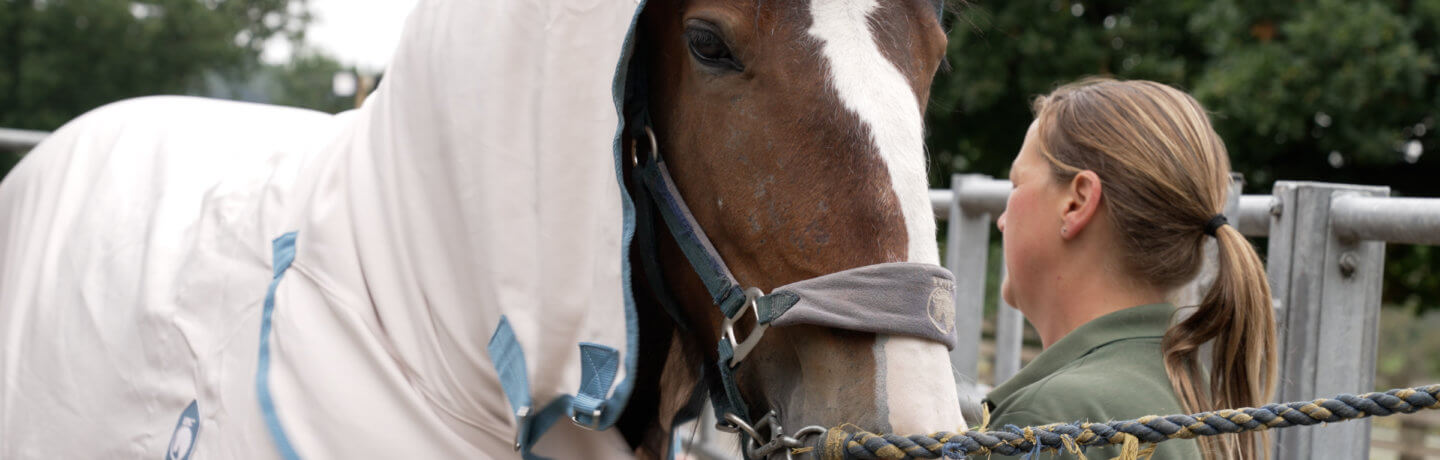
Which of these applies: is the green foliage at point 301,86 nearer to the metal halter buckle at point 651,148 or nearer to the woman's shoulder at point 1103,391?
the metal halter buckle at point 651,148

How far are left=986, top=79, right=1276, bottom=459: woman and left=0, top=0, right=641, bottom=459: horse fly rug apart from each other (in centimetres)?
66

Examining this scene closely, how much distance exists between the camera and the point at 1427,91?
7316 mm

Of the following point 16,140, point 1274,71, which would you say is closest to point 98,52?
point 16,140

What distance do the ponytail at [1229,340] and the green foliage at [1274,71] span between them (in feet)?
14.8

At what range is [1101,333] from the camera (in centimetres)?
163

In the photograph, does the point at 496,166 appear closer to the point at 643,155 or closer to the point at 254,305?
the point at 643,155

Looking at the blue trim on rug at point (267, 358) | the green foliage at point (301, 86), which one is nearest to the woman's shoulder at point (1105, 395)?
the blue trim on rug at point (267, 358)

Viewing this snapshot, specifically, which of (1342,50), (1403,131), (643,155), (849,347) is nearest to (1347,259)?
(849,347)

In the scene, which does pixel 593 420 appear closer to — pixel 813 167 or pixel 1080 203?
pixel 813 167

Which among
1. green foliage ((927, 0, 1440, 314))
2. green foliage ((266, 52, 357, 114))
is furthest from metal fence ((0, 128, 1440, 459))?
green foliage ((266, 52, 357, 114))

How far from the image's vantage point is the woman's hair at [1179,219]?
1550 mm

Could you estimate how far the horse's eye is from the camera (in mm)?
1331

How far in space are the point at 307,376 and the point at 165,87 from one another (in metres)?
25.4

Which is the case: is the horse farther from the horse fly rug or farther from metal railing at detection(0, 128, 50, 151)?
metal railing at detection(0, 128, 50, 151)
